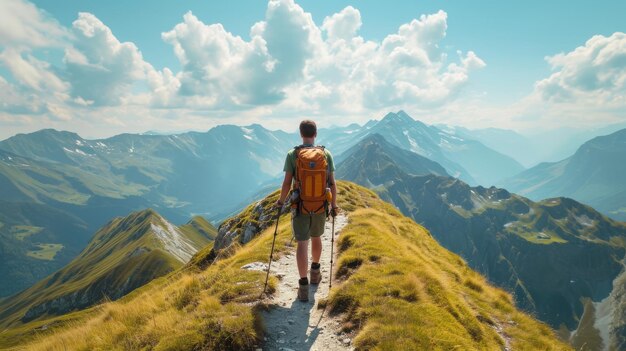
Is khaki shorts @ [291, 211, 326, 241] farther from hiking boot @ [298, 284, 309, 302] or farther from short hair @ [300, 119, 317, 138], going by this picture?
short hair @ [300, 119, 317, 138]

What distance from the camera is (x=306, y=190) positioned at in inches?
405

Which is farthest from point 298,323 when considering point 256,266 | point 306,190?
point 256,266

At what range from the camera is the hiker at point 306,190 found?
33.7 feet

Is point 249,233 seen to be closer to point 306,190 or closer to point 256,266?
point 256,266

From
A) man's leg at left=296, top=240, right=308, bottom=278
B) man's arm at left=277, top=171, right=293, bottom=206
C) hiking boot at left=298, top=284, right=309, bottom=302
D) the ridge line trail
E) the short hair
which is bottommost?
the ridge line trail

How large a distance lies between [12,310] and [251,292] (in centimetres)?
26640

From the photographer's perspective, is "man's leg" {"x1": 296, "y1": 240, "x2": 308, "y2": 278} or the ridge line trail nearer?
the ridge line trail

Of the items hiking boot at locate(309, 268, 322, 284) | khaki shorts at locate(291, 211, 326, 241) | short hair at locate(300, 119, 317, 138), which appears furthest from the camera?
hiking boot at locate(309, 268, 322, 284)

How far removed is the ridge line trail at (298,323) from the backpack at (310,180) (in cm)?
295

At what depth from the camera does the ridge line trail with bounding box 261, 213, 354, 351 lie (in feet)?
28.1

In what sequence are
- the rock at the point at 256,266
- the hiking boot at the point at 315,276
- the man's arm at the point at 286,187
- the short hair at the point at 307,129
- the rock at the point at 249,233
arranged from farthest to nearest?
the rock at the point at 249,233 < the rock at the point at 256,266 < the hiking boot at the point at 315,276 < the short hair at the point at 307,129 < the man's arm at the point at 286,187

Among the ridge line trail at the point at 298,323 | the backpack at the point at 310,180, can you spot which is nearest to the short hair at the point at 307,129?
the backpack at the point at 310,180

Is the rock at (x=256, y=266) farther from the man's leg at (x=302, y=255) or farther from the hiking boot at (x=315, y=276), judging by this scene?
the man's leg at (x=302, y=255)

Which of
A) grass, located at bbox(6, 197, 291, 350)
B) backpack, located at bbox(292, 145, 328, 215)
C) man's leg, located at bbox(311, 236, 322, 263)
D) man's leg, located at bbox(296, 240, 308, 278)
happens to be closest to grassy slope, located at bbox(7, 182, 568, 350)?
grass, located at bbox(6, 197, 291, 350)
